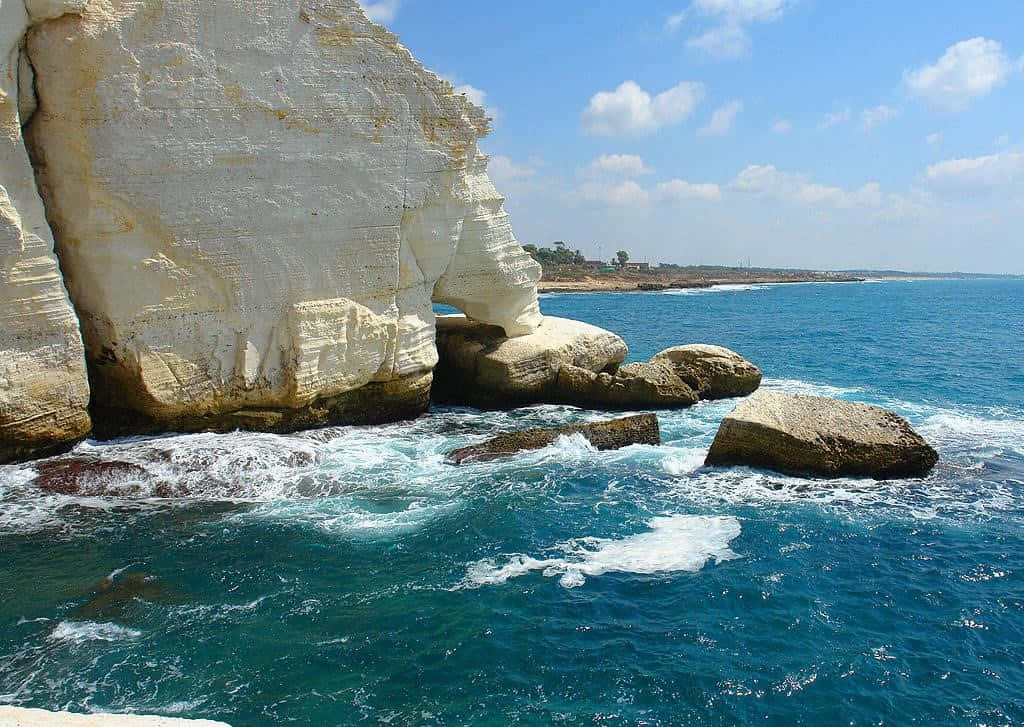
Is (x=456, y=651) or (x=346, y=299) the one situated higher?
(x=346, y=299)

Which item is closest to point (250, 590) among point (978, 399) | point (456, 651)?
point (456, 651)

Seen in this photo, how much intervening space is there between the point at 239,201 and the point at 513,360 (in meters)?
7.90

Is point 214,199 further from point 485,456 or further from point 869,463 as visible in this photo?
point 869,463

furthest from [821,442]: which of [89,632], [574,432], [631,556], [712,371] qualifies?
[89,632]

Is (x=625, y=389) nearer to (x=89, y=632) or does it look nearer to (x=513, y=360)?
(x=513, y=360)

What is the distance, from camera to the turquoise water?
303 inches

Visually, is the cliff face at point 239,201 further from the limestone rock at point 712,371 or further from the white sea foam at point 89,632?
the limestone rock at point 712,371

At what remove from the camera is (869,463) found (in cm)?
1416

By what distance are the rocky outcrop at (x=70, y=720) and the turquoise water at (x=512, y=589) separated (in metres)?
1.95

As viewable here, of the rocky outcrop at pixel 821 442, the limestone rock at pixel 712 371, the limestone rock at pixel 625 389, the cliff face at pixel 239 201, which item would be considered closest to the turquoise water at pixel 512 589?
the rocky outcrop at pixel 821 442

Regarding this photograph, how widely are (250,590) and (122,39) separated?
10.6m

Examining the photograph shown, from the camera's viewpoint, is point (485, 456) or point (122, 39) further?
point (485, 456)

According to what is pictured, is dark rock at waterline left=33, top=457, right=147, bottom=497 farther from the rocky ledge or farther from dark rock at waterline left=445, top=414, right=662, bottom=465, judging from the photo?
the rocky ledge

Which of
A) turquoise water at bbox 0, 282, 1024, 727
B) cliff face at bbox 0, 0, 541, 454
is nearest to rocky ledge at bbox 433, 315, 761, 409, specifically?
cliff face at bbox 0, 0, 541, 454
